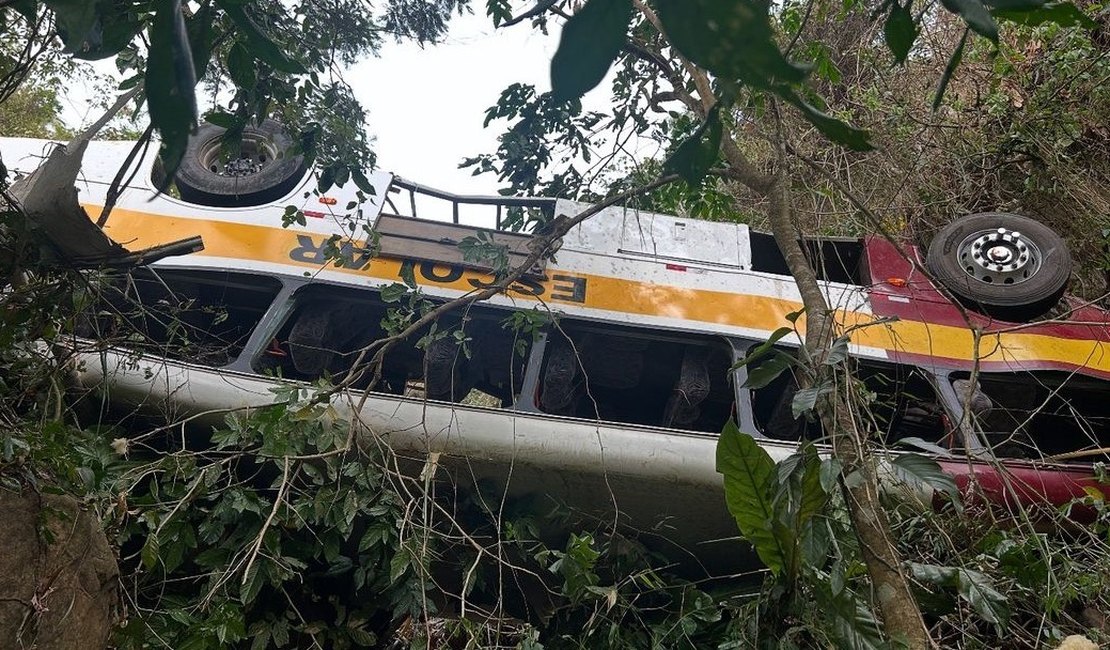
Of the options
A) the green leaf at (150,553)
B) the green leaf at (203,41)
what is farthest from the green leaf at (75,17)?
the green leaf at (150,553)

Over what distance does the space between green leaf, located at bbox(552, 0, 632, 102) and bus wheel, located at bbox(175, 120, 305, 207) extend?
363 cm

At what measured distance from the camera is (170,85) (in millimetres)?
836

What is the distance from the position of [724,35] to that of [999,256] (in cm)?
415

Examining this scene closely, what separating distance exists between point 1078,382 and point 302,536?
12.2ft

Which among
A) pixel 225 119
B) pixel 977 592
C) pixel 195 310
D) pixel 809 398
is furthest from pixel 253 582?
pixel 977 592

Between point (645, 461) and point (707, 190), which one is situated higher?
point (707, 190)

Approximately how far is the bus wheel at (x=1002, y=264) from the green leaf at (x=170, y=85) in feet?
12.5

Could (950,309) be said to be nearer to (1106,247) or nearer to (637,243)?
(637,243)

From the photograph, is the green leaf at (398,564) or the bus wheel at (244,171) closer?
the green leaf at (398,564)

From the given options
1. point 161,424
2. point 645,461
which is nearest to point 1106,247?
point 645,461

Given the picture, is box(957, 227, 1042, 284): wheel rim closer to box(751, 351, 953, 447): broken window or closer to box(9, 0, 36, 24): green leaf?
box(751, 351, 953, 447): broken window

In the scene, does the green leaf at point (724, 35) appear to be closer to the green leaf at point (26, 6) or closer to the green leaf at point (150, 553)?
the green leaf at point (26, 6)

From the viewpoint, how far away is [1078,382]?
4023 mm

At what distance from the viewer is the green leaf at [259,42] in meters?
1.21
